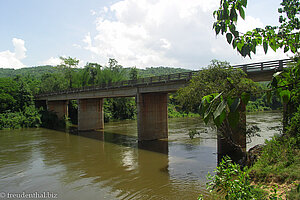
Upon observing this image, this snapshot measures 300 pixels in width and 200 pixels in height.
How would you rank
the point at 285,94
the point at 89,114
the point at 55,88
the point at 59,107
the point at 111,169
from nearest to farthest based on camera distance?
the point at 285,94
the point at 111,169
the point at 89,114
the point at 59,107
the point at 55,88

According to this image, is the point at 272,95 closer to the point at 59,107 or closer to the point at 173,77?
the point at 173,77

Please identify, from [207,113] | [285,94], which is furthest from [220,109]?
[285,94]

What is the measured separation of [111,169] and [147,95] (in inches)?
519

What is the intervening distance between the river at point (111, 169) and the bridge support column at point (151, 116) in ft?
5.17

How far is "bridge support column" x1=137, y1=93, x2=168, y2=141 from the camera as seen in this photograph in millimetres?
29234

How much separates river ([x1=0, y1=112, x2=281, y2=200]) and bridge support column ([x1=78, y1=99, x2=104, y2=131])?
530 inches

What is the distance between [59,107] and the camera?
55.7m

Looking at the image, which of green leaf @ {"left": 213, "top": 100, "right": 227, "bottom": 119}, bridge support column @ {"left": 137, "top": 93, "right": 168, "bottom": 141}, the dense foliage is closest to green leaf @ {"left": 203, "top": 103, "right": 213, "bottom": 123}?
green leaf @ {"left": 213, "top": 100, "right": 227, "bottom": 119}

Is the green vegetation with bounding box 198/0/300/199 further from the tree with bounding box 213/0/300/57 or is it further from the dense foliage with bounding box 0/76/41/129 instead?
the dense foliage with bounding box 0/76/41/129

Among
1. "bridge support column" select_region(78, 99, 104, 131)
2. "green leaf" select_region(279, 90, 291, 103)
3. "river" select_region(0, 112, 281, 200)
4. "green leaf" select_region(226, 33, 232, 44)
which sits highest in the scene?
"green leaf" select_region(226, 33, 232, 44)

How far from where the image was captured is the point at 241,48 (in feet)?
8.80

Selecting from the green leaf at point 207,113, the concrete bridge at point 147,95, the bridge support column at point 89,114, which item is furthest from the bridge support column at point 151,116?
the green leaf at point 207,113

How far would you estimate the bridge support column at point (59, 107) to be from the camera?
181 feet

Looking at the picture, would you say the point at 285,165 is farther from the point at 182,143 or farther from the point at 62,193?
the point at 182,143
